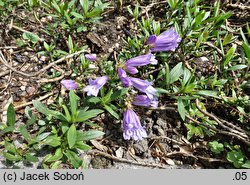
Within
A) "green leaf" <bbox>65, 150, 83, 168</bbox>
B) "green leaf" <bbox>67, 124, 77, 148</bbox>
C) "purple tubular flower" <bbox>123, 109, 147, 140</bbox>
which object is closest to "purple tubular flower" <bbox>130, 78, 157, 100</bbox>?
"purple tubular flower" <bbox>123, 109, 147, 140</bbox>

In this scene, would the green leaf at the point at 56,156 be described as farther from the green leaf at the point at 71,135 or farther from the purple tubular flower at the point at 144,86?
the purple tubular flower at the point at 144,86

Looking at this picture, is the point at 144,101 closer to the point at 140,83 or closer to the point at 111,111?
the point at 140,83

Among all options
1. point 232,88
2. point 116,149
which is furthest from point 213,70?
point 116,149

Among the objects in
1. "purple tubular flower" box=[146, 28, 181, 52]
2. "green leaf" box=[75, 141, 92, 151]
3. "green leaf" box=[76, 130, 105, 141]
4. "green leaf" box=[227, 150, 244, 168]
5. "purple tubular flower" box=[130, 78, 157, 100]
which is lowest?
"green leaf" box=[227, 150, 244, 168]

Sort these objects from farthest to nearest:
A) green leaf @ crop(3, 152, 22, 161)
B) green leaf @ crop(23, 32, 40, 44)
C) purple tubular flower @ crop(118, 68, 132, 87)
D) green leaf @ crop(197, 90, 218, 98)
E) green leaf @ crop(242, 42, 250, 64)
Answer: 1. green leaf @ crop(23, 32, 40, 44)
2. green leaf @ crop(242, 42, 250, 64)
3. green leaf @ crop(197, 90, 218, 98)
4. purple tubular flower @ crop(118, 68, 132, 87)
5. green leaf @ crop(3, 152, 22, 161)

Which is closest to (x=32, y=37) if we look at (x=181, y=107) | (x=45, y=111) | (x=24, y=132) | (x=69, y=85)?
(x=69, y=85)

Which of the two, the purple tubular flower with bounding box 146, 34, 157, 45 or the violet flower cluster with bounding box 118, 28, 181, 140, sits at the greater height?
the purple tubular flower with bounding box 146, 34, 157, 45

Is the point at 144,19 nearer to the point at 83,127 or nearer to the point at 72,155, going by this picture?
the point at 83,127

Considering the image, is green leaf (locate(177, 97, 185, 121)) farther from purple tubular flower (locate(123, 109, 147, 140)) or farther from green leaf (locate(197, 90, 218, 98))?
purple tubular flower (locate(123, 109, 147, 140))
